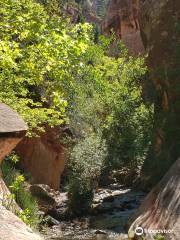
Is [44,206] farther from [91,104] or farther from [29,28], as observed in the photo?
[91,104]

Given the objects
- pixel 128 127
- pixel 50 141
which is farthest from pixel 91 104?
pixel 50 141

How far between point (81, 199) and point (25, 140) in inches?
156

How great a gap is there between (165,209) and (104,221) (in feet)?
35.3

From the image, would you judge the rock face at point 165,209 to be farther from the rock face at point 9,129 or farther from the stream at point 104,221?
the stream at point 104,221

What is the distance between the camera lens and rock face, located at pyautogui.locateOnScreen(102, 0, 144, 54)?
50.5 meters

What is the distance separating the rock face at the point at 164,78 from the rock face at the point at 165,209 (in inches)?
465

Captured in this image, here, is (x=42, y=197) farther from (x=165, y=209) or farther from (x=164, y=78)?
(x=165, y=209)

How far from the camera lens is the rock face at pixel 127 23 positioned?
50500mm

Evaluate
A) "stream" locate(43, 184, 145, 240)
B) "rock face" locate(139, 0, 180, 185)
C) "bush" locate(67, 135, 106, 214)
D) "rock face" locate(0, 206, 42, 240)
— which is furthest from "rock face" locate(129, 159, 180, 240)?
"rock face" locate(139, 0, 180, 185)

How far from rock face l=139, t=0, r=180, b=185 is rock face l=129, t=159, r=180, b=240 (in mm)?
11807

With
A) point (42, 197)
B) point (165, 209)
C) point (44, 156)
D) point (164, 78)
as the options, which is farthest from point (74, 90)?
point (165, 209)

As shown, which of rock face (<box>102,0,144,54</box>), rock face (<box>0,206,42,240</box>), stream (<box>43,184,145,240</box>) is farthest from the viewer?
rock face (<box>102,0,144,54</box>)

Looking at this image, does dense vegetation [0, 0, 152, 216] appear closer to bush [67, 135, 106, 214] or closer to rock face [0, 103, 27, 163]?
bush [67, 135, 106, 214]

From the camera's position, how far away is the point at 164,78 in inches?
865
